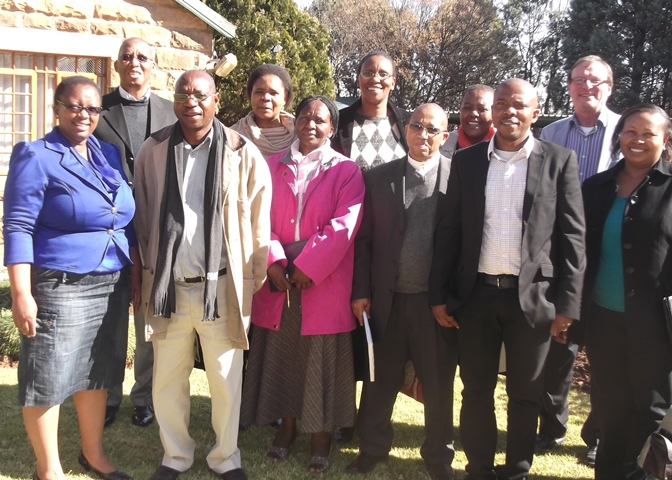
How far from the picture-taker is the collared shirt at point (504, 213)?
11.6ft

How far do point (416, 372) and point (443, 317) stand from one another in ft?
1.52

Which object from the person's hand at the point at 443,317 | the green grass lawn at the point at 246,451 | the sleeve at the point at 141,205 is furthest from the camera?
the green grass lawn at the point at 246,451

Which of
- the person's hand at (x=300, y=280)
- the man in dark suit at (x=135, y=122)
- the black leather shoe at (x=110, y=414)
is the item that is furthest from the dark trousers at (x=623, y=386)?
the black leather shoe at (x=110, y=414)

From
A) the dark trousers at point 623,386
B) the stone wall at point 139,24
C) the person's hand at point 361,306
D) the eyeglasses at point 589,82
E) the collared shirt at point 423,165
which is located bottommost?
the dark trousers at point 623,386

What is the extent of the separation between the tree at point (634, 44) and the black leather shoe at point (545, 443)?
19.3 metres

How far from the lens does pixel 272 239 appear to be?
4.09m

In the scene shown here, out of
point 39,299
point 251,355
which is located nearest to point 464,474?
point 251,355

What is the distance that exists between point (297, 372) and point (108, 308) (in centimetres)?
122

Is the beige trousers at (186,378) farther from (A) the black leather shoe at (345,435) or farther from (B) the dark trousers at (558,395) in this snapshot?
(B) the dark trousers at (558,395)

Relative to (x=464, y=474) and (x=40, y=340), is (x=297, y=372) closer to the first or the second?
(x=464, y=474)

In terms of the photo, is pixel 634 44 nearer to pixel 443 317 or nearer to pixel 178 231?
pixel 443 317

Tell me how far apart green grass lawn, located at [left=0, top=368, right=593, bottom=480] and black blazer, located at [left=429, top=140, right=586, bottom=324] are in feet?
4.10

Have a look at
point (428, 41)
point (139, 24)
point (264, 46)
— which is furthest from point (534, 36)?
point (139, 24)

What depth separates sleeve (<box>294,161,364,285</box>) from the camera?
392 cm
